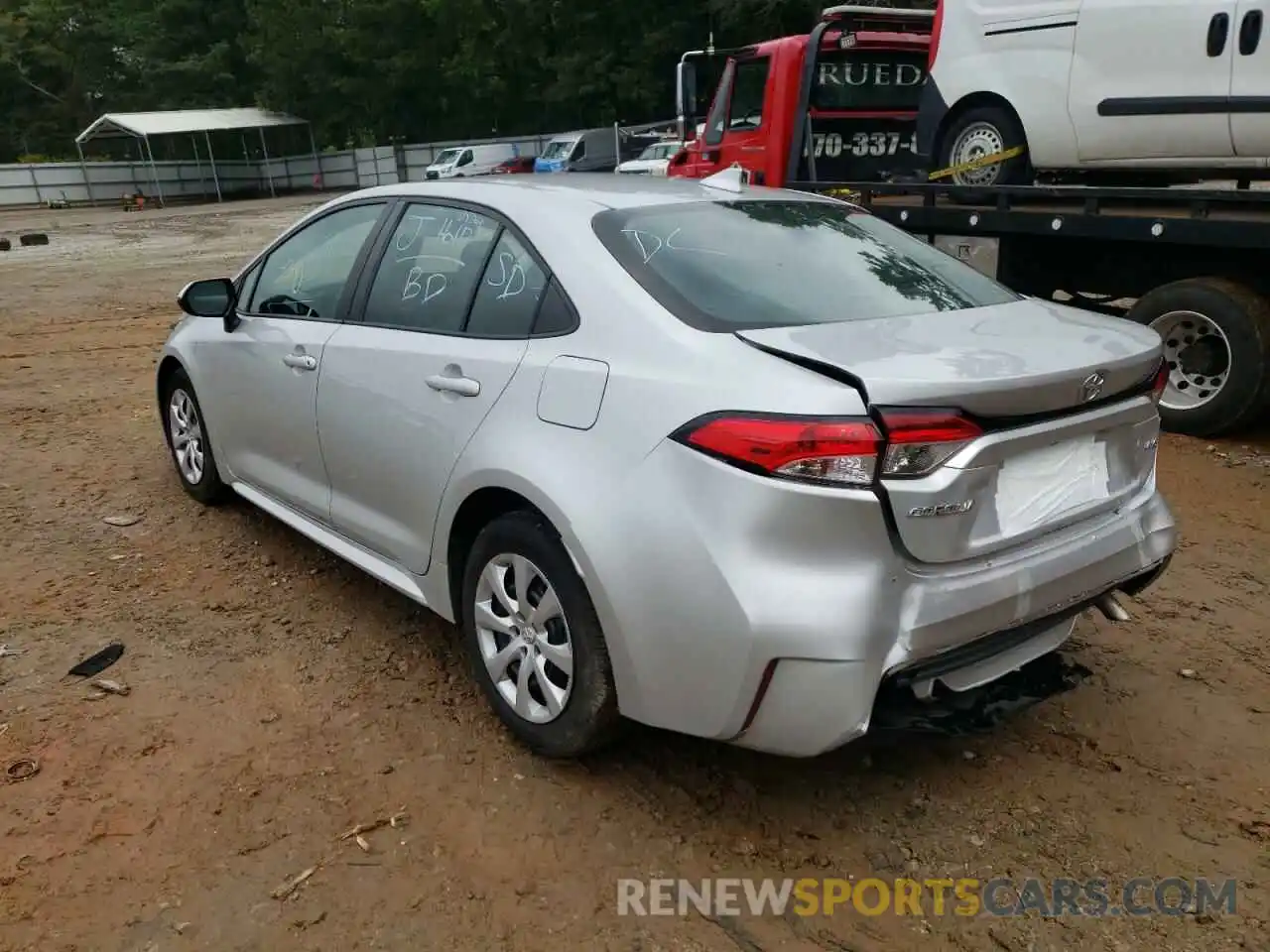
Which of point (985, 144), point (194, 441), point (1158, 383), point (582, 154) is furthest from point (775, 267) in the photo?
point (582, 154)

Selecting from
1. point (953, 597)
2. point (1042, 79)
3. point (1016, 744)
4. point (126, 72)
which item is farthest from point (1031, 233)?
point (126, 72)

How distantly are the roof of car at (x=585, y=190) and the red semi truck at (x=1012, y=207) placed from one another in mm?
3148

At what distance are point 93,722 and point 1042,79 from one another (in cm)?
646

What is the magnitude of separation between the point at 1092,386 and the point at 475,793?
6.33 feet

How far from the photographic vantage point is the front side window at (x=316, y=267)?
371 centimetres

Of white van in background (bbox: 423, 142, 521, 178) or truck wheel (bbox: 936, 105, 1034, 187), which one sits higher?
truck wheel (bbox: 936, 105, 1034, 187)

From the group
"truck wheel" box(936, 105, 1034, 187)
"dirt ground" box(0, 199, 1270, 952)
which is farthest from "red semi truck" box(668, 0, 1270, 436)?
"dirt ground" box(0, 199, 1270, 952)

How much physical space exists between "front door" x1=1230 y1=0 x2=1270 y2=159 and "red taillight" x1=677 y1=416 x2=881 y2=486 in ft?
16.2

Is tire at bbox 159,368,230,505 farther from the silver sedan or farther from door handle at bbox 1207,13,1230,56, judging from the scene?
door handle at bbox 1207,13,1230,56

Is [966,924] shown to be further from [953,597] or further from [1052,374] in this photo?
[1052,374]

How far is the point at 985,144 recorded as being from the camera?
7.21 metres

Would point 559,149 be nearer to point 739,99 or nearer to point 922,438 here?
point 739,99

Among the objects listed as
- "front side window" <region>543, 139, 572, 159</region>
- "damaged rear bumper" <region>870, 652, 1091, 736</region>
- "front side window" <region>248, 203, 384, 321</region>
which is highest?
"front side window" <region>248, 203, 384, 321</region>

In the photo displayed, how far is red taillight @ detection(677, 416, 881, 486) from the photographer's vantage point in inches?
86.8
